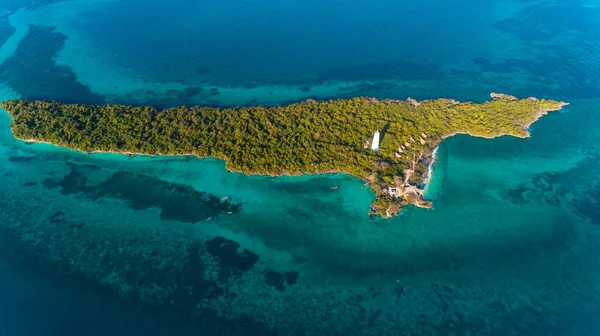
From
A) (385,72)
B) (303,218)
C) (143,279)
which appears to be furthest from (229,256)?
(385,72)

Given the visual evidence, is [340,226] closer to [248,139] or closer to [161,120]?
[248,139]

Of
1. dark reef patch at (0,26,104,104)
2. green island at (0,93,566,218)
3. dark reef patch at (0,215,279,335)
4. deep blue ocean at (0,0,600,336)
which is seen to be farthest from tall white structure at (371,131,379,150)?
dark reef patch at (0,26,104,104)

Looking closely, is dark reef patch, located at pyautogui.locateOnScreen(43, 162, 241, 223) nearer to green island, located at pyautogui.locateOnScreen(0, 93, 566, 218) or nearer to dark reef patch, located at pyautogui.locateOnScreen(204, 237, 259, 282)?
dark reef patch, located at pyautogui.locateOnScreen(204, 237, 259, 282)

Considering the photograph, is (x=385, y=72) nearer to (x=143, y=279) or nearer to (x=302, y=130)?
(x=302, y=130)

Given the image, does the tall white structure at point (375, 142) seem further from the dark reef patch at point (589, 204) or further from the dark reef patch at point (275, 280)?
the dark reef patch at point (589, 204)

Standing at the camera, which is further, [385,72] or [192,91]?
[385,72]
